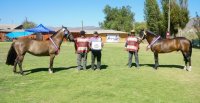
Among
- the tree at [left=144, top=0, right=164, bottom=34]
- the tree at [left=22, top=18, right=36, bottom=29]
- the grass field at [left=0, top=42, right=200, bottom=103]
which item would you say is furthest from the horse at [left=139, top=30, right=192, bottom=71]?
the tree at [left=22, top=18, right=36, bottom=29]

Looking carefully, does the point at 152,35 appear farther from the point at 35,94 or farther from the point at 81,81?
the point at 35,94

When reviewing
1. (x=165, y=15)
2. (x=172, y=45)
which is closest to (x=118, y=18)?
(x=165, y=15)

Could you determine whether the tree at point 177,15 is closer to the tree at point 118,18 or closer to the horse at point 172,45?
the horse at point 172,45

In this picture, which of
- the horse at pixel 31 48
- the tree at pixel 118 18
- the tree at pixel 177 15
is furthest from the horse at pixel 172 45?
the tree at pixel 118 18

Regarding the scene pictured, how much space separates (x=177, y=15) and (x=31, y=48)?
44710 millimetres

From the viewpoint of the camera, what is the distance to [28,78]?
13.2 m

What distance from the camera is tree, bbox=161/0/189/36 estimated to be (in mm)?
55406

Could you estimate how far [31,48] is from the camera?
1440 centimetres

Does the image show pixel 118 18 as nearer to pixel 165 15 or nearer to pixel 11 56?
pixel 165 15

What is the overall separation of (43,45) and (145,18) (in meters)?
53.2

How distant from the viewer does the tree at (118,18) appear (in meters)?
108

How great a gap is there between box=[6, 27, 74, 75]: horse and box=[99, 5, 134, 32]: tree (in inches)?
3664

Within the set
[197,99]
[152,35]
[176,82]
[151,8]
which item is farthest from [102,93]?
[151,8]

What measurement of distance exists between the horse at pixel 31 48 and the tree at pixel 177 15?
1708 inches
